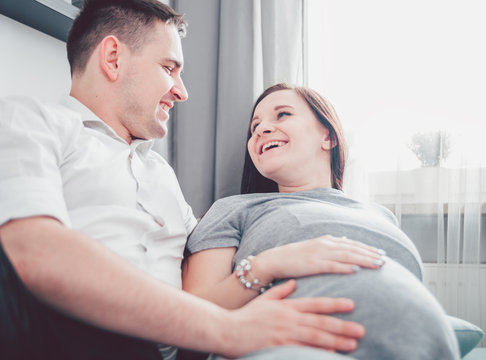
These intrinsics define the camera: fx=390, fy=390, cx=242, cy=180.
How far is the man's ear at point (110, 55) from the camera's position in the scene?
113 centimetres

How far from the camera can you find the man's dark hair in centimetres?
116

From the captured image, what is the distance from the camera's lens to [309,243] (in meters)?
0.74

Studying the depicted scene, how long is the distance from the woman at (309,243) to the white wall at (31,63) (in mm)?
696

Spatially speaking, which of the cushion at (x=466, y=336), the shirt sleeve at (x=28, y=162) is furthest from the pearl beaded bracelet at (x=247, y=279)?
the cushion at (x=466, y=336)

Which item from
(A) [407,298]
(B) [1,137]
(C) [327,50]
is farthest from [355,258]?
(C) [327,50]

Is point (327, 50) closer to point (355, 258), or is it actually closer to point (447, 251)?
point (447, 251)

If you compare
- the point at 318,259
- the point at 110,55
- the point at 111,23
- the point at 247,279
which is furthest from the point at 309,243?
the point at 111,23

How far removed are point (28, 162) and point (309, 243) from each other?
0.51m

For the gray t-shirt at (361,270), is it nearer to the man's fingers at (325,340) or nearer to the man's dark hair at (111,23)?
the man's fingers at (325,340)

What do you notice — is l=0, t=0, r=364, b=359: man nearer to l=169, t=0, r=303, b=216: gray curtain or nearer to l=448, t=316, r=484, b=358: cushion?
l=448, t=316, r=484, b=358: cushion

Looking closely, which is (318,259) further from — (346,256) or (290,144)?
(290,144)

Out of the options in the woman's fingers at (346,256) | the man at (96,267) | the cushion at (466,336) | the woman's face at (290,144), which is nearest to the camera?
the man at (96,267)

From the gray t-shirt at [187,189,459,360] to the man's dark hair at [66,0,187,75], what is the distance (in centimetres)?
58

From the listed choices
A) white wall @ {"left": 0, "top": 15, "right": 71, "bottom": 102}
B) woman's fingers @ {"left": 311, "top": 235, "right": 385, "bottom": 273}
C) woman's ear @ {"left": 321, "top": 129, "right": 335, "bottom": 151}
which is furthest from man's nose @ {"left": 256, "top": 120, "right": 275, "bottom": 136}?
white wall @ {"left": 0, "top": 15, "right": 71, "bottom": 102}
